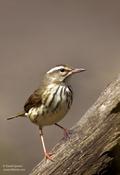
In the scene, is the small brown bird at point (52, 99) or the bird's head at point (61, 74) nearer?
the small brown bird at point (52, 99)

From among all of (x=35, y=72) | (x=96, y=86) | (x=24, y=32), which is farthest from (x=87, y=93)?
(x=24, y=32)

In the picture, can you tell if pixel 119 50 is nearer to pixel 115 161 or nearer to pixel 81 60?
pixel 81 60

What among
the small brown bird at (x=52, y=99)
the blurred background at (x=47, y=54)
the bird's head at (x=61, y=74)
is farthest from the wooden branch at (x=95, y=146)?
the blurred background at (x=47, y=54)

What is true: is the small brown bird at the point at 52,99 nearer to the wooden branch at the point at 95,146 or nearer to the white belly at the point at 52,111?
the white belly at the point at 52,111

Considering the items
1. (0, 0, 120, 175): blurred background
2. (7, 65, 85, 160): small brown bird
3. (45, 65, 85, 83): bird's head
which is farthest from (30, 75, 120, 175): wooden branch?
(0, 0, 120, 175): blurred background

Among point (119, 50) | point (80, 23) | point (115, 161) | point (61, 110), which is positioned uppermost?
point (80, 23)

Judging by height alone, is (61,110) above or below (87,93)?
below
